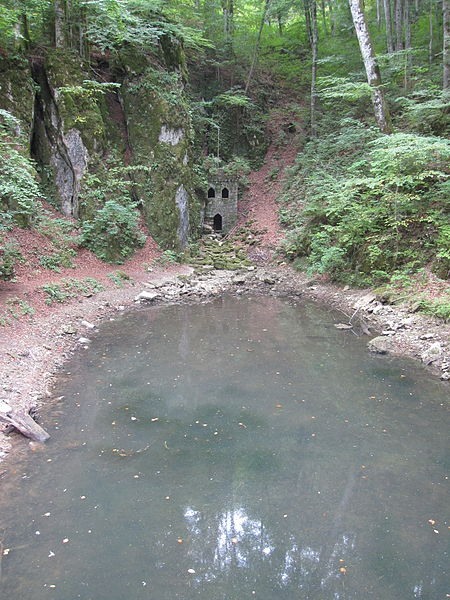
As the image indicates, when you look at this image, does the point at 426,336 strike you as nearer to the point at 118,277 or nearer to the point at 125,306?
the point at 125,306

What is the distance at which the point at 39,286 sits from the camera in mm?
10383

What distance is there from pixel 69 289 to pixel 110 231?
3.33m

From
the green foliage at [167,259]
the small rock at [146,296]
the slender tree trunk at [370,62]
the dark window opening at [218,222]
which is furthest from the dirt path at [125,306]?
the slender tree trunk at [370,62]

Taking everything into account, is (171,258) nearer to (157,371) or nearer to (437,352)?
(157,371)

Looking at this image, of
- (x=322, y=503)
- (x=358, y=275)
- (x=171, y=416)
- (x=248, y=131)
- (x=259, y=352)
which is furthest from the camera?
(x=248, y=131)

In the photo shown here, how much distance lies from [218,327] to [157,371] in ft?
10.2

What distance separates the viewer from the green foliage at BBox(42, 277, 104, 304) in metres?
10.4

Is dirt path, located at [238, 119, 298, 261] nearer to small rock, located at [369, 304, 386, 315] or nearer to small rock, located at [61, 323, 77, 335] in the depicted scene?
small rock, located at [369, 304, 386, 315]

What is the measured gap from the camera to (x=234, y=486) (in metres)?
4.72

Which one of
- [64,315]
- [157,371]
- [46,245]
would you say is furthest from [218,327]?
[46,245]

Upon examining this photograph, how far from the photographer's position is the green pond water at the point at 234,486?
3568 millimetres

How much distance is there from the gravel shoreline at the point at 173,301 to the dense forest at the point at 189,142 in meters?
0.65

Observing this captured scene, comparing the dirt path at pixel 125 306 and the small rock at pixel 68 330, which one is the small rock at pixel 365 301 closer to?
the dirt path at pixel 125 306

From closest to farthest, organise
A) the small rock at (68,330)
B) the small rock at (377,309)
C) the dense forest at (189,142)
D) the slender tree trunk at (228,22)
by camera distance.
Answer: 1. the small rock at (68,330)
2. the small rock at (377,309)
3. the dense forest at (189,142)
4. the slender tree trunk at (228,22)
